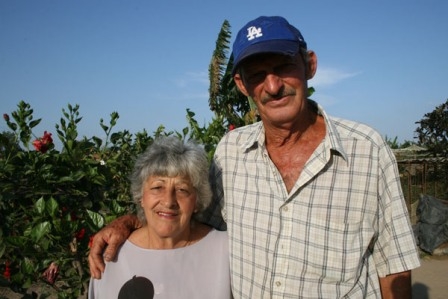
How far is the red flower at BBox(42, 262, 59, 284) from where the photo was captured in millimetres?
2270

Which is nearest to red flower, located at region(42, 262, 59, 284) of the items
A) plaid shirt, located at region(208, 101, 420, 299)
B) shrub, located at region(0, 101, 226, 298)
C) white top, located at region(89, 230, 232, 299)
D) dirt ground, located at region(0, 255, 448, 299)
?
shrub, located at region(0, 101, 226, 298)

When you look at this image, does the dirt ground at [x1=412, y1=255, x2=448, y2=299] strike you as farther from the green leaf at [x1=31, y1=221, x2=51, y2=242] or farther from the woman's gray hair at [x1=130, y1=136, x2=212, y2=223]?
the green leaf at [x1=31, y1=221, x2=51, y2=242]

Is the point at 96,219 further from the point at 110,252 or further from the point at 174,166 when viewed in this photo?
the point at 174,166

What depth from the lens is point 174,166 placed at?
219cm

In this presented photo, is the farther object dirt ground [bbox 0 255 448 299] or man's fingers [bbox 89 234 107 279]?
dirt ground [bbox 0 255 448 299]

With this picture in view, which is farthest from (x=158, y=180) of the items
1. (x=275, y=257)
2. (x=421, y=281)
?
(x=421, y=281)

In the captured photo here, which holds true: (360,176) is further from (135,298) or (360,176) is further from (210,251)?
(135,298)

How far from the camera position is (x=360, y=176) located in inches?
78.4

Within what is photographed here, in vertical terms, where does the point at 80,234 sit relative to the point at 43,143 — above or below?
below

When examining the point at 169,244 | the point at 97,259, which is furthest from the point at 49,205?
the point at 169,244

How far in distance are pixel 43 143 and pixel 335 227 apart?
1907mm

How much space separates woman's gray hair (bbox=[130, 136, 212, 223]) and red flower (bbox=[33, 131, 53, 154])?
0.70 meters

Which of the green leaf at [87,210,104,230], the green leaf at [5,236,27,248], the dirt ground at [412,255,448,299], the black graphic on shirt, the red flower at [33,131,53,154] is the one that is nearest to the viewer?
the black graphic on shirt

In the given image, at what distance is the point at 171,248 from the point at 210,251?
0.23m
